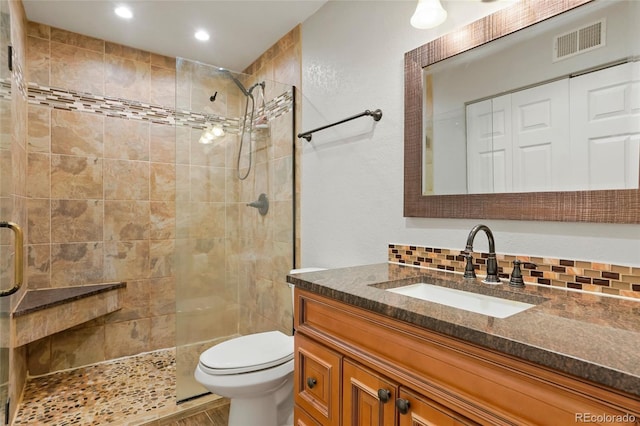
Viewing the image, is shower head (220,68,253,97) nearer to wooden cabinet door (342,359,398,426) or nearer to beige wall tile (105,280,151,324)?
beige wall tile (105,280,151,324)

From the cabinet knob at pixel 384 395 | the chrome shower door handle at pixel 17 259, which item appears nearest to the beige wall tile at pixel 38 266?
the chrome shower door handle at pixel 17 259

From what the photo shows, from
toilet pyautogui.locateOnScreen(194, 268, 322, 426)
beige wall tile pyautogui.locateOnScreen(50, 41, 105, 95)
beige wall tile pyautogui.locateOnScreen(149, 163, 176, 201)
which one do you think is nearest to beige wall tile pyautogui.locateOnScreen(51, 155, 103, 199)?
beige wall tile pyautogui.locateOnScreen(149, 163, 176, 201)

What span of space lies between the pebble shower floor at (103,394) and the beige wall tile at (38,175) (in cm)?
135

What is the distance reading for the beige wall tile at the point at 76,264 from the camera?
2560 millimetres

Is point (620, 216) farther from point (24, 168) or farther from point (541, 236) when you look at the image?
point (24, 168)

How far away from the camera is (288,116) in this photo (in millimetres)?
2506

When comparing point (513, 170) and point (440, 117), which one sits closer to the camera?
point (513, 170)

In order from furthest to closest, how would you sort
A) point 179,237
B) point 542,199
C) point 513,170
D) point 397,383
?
1. point 179,237
2. point 513,170
3. point 542,199
4. point 397,383

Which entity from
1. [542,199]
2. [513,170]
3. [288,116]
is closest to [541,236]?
[542,199]

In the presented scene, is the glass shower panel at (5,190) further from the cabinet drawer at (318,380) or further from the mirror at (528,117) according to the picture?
the mirror at (528,117)

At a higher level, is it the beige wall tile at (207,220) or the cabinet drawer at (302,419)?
the beige wall tile at (207,220)

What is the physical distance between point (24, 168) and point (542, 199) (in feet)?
10.0

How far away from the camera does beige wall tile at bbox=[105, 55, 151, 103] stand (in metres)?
2.77

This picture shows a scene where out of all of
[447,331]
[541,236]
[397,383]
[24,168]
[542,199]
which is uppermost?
[24,168]
